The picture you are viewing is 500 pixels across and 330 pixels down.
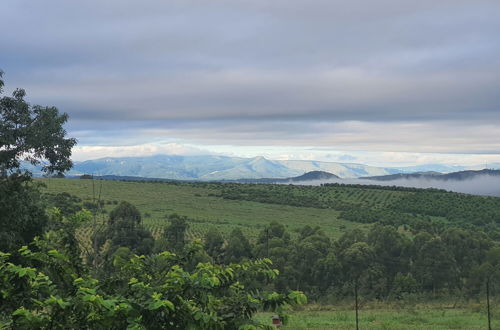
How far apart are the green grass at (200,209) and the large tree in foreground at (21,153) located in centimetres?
7322

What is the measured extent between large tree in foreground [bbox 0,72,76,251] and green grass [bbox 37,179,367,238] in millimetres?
73216

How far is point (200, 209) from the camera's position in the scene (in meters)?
143

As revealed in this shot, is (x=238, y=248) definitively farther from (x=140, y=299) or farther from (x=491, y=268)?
(x=140, y=299)

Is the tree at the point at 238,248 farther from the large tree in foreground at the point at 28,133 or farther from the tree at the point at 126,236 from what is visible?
the large tree in foreground at the point at 28,133

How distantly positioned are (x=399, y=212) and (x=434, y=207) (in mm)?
12655

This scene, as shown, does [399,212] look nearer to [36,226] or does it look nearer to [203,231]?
[203,231]

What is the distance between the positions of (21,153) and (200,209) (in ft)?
389

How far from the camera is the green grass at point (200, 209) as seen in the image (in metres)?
119

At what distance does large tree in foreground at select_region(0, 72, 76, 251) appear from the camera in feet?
82.7

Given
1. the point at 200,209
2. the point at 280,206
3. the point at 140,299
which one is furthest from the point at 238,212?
the point at 140,299

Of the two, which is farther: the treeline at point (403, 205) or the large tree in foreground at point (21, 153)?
the treeline at point (403, 205)

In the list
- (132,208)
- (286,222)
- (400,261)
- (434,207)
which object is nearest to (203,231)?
(132,208)

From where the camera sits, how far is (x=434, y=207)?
161 metres

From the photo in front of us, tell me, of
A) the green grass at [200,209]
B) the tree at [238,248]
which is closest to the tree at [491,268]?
the tree at [238,248]
